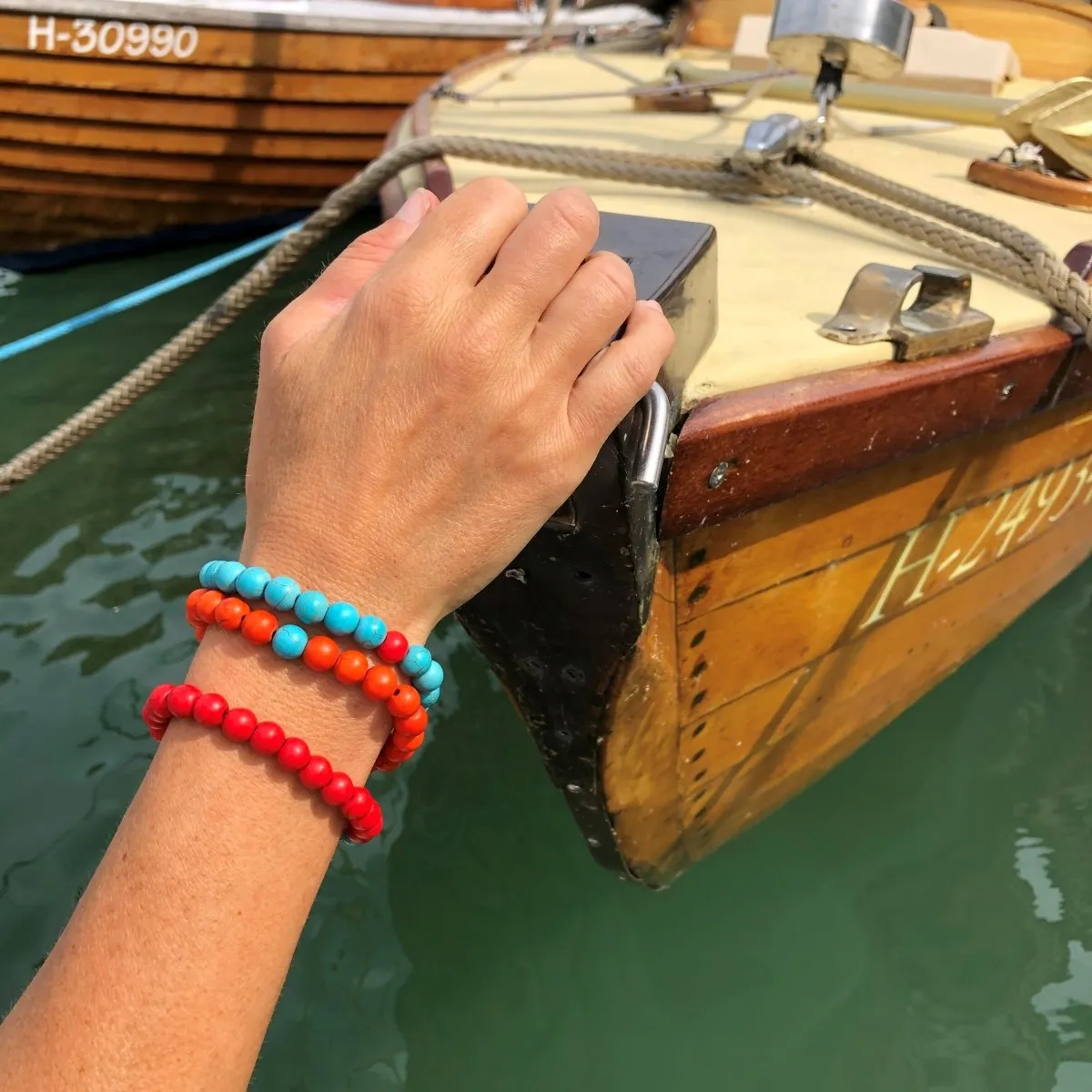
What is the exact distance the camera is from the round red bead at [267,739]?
1.85 feet

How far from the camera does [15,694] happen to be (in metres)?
2.14

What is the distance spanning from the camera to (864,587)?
1.36 meters

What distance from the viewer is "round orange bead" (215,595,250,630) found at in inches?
23.2

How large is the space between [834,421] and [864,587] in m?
0.41

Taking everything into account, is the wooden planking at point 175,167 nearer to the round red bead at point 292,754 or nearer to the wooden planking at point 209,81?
the wooden planking at point 209,81

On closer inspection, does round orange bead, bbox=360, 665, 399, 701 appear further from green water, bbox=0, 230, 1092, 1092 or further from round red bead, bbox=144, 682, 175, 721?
green water, bbox=0, 230, 1092, 1092

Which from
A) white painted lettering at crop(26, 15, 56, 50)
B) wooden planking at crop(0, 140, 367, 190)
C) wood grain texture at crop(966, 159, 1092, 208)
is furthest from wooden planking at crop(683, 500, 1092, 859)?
white painted lettering at crop(26, 15, 56, 50)

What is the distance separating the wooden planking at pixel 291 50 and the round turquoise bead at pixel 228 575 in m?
4.43

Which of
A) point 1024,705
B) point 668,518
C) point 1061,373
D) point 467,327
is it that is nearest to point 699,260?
point 668,518

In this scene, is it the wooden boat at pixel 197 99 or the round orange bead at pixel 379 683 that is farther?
the wooden boat at pixel 197 99

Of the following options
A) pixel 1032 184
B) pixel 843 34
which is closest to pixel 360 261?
pixel 843 34

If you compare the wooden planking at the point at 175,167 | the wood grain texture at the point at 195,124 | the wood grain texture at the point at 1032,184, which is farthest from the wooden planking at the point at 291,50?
the wood grain texture at the point at 1032,184

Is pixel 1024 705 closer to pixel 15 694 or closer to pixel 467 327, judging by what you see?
pixel 467 327

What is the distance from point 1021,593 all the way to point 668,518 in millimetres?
1345
